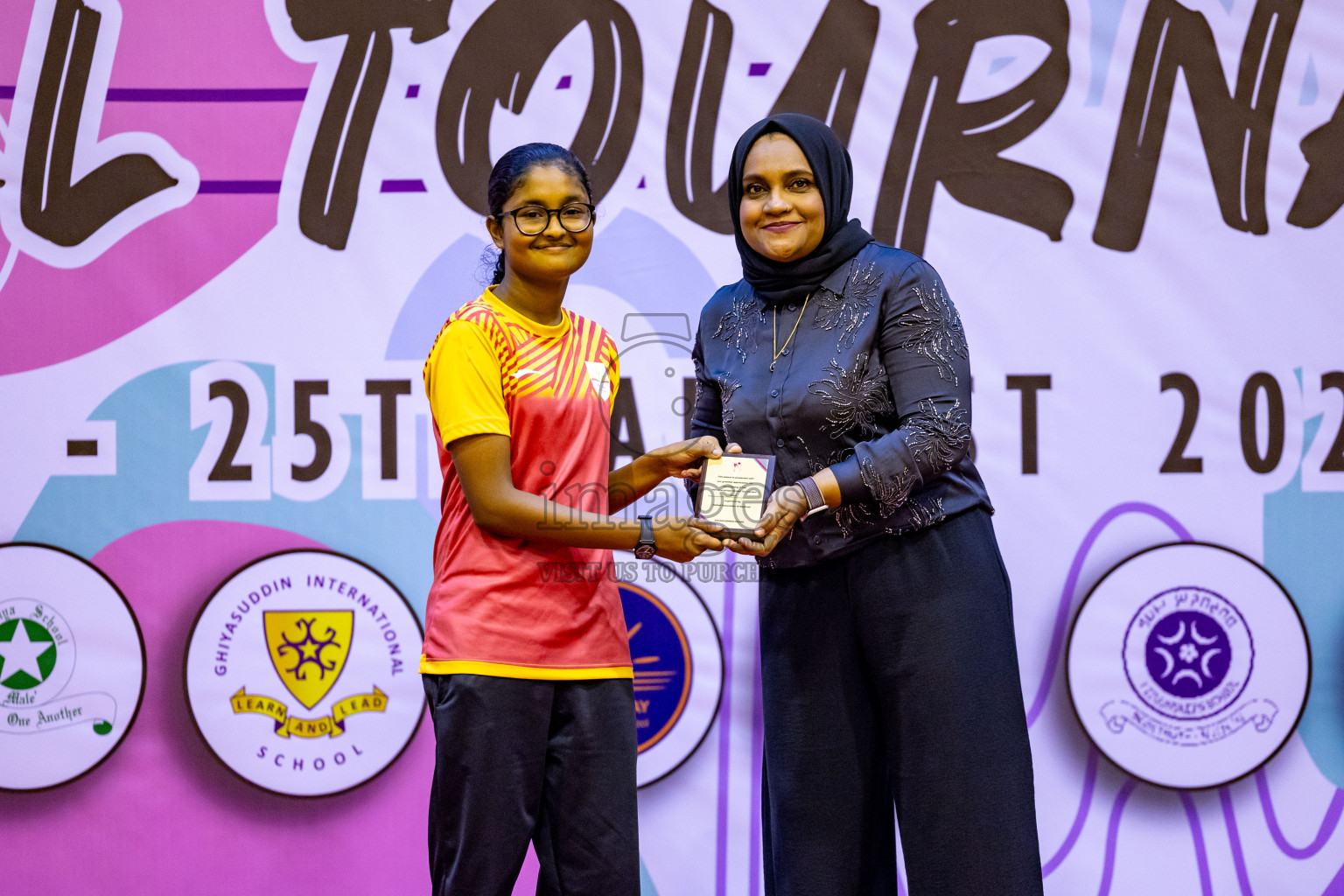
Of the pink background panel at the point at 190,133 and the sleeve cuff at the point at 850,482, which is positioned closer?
the sleeve cuff at the point at 850,482

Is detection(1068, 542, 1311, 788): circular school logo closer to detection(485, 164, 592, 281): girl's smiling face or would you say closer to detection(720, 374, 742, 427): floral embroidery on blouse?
detection(720, 374, 742, 427): floral embroidery on blouse

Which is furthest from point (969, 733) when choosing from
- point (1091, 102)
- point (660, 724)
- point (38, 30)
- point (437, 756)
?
point (38, 30)

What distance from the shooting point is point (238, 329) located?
110 inches

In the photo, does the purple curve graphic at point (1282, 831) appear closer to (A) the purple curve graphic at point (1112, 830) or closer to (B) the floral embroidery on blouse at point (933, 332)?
(A) the purple curve graphic at point (1112, 830)

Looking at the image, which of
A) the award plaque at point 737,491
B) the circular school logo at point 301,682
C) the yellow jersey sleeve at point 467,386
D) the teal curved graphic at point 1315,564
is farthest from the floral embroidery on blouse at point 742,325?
the teal curved graphic at point 1315,564

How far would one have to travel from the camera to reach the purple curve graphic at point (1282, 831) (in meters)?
2.79

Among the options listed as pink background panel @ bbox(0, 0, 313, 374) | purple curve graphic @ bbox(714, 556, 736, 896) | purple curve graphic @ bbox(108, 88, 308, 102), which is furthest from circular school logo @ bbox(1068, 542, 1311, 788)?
purple curve graphic @ bbox(108, 88, 308, 102)

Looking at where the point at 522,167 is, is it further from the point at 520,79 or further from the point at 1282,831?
the point at 1282,831

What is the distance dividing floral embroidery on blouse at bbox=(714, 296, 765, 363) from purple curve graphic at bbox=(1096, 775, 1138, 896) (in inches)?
66.2

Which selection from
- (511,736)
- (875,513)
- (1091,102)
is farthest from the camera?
(1091,102)

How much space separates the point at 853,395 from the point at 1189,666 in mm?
1532

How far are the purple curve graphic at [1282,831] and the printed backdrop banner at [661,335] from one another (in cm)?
1

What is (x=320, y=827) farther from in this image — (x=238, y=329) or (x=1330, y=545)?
(x=1330, y=545)

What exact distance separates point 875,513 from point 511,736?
0.73 meters
